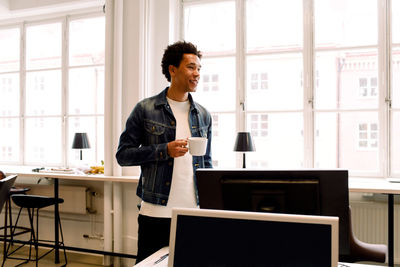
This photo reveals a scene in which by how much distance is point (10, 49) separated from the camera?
473cm

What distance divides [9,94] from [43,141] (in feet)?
2.96

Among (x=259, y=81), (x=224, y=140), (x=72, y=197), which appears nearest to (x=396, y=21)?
(x=259, y=81)

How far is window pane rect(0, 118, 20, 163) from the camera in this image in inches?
185

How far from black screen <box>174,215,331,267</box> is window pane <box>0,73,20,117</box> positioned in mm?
4589

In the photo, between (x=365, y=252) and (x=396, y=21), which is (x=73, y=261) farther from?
(x=396, y=21)

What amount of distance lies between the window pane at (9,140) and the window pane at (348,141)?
12.9 ft

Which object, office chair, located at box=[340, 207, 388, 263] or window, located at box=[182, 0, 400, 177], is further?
window, located at box=[182, 0, 400, 177]

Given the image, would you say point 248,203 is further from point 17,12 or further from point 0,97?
point 0,97

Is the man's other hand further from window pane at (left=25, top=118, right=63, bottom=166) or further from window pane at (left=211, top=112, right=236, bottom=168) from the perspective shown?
window pane at (left=25, top=118, right=63, bottom=166)

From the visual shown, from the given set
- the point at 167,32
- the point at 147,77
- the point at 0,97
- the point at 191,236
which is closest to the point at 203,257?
the point at 191,236

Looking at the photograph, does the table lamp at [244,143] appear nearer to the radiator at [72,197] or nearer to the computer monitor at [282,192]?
the radiator at [72,197]

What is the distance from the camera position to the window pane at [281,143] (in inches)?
135

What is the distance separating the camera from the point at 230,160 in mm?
3619

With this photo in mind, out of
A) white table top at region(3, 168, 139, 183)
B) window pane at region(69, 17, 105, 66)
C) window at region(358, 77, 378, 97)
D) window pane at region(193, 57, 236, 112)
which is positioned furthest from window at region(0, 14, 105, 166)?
window at region(358, 77, 378, 97)
